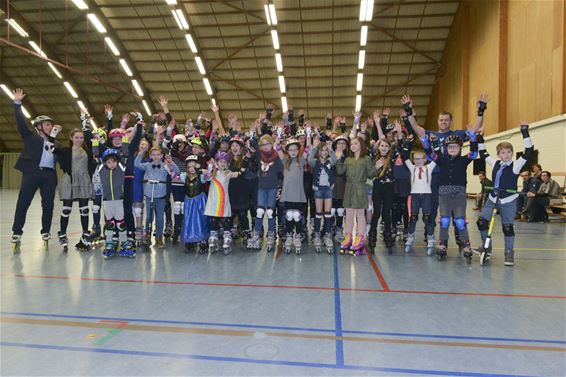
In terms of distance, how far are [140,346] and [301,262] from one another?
274cm

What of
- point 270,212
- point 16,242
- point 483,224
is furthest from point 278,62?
point 483,224

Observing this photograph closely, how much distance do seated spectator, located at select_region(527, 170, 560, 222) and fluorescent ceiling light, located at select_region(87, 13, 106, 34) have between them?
69.9 feet

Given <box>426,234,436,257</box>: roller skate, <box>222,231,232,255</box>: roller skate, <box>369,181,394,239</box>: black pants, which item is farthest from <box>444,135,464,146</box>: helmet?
<box>222,231,232,255</box>: roller skate

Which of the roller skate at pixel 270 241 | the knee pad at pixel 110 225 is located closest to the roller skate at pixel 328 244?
the roller skate at pixel 270 241

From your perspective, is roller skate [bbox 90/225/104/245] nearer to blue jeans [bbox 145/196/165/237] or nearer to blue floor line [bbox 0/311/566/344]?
blue jeans [bbox 145/196/165/237]

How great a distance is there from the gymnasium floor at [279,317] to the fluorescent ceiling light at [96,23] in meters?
18.9

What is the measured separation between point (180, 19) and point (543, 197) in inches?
700

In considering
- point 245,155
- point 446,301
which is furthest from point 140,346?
point 245,155

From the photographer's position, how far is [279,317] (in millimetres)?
2984

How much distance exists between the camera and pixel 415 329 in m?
2.76

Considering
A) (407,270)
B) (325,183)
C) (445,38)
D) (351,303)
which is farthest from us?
(445,38)

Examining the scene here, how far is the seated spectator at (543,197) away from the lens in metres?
10.1

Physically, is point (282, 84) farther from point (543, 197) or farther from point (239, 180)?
point (239, 180)

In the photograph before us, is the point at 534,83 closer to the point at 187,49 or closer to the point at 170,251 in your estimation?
the point at 170,251
